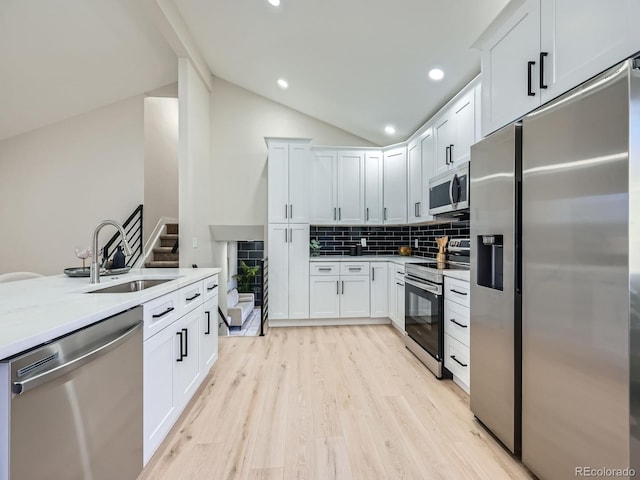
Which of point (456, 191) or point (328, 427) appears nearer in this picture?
point (328, 427)

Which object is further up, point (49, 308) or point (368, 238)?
point (368, 238)

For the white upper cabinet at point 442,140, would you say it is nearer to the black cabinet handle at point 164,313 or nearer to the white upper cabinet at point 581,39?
the white upper cabinet at point 581,39

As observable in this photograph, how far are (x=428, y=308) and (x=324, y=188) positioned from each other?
2288 mm

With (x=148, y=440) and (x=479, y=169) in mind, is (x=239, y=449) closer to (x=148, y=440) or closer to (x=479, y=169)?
(x=148, y=440)

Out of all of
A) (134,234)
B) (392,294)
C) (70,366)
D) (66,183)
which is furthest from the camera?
(134,234)

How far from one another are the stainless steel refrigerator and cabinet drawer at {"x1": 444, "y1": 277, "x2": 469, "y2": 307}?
42 cm

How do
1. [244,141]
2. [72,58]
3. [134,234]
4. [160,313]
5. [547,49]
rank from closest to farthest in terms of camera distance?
[547,49]
[160,313]
[72,58]
[244,141]
[134,234]

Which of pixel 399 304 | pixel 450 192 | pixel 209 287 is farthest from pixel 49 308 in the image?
pixel 399 304

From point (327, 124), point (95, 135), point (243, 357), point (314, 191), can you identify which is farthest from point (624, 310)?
point (95, 135)

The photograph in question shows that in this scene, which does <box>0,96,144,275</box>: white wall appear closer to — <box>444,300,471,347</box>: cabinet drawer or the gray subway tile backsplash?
the gray subway tile backsplash

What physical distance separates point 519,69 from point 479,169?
1.86 feet

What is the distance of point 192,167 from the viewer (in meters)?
3.74

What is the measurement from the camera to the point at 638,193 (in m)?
1.03

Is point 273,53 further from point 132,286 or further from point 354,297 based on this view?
point 354,297
